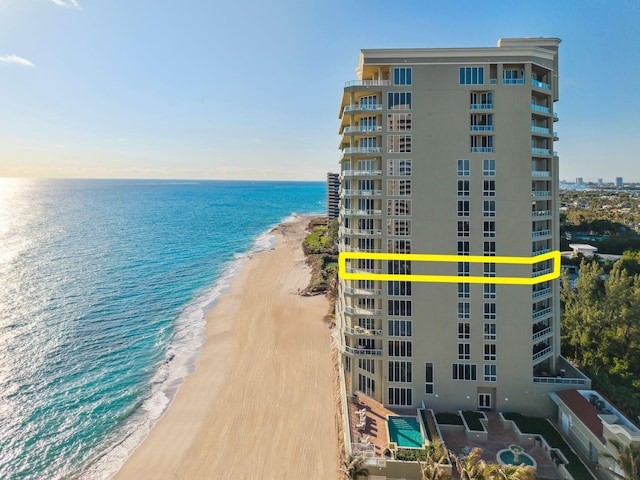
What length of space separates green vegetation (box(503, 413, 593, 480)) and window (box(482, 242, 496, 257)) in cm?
1379

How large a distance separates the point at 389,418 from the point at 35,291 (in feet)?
240

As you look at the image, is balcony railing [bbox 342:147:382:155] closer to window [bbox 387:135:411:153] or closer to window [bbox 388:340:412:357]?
window [bbox 387:135:411:153]

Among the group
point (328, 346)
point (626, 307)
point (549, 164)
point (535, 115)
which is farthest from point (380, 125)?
point (626, 307)

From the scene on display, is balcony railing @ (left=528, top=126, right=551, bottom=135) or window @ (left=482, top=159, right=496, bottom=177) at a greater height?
balcony railing @ (left=528, top=126, right=551, bottom=135)

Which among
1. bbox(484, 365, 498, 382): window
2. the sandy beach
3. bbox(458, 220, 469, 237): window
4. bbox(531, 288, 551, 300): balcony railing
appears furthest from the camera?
bbox(531, 288, 551, 300): balcony railing

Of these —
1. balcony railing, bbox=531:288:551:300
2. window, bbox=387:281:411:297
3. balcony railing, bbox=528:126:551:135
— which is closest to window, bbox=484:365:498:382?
balcony railing, bbox=531:288:551:300

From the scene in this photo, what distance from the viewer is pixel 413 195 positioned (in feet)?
106

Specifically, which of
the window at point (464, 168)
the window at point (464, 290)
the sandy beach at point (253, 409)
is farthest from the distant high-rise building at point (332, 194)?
the window at point (464, 290)

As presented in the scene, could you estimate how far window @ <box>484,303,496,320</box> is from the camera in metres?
32.2

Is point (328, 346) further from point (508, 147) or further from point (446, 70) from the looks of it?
point (446, 70)

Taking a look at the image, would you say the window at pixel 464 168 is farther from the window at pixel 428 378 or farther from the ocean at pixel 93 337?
the ocean at pixel 93 337

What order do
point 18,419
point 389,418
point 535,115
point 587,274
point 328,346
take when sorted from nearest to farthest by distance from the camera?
point 389,418 → point 535,115 → point 18,419 → point 587,274 → point 328,346

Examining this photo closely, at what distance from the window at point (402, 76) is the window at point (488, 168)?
9.55 metres

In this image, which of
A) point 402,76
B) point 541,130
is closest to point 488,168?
point 541,130
